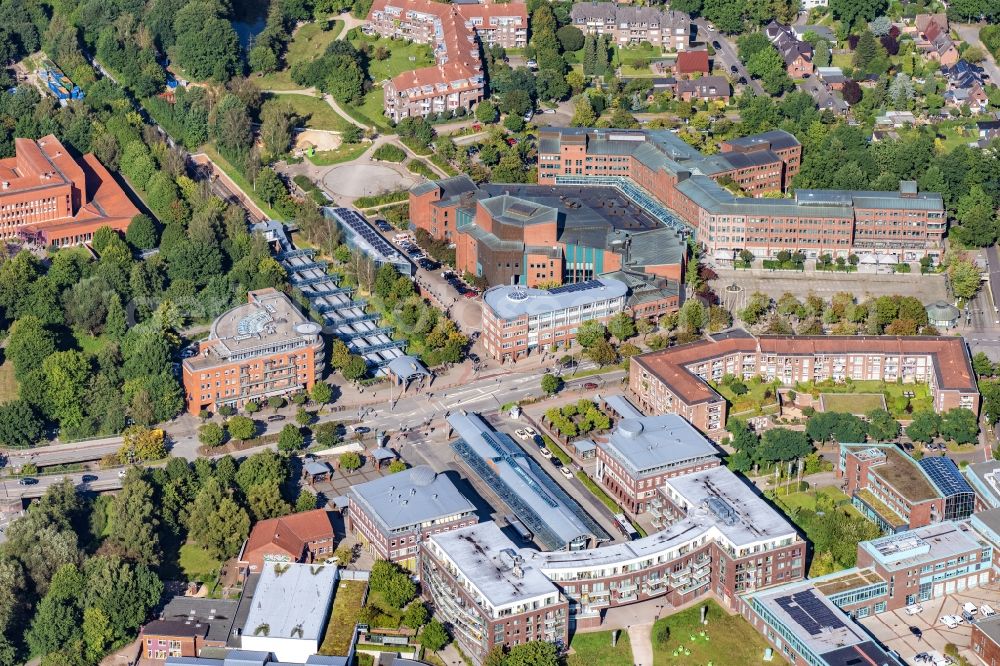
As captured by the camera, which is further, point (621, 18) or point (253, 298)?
A: point (621, 18)

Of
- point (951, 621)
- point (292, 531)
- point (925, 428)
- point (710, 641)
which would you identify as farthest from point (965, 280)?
point (292, 531)

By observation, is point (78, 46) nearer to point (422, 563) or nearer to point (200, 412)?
point (200, 412)

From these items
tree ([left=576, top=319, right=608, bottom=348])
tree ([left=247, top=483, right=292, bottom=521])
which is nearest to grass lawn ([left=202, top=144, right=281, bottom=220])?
tree ([left=576, top=319, right=608, bottom=348])

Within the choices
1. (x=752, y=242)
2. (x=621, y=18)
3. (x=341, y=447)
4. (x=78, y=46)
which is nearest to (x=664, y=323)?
(x=752, y=242)

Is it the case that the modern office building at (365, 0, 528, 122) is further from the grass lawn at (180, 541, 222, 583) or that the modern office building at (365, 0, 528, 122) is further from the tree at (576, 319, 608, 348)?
the grass lawn at (180, 541, 222, 583)

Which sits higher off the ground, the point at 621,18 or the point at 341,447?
the point at 621,18
